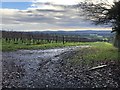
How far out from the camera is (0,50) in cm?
3809

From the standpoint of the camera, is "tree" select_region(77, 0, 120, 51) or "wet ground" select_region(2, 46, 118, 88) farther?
"tree" select_region(77, 0, 120, 51)

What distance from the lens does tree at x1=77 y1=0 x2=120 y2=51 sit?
101 ft

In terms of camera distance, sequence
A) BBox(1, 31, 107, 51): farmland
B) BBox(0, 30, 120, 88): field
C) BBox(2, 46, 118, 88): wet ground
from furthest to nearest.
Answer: BBox(1, 31, 107, 51): farmland
BBox(0, 30, 120, 88): field
BBox(2, 46, 118, 88): wet ground

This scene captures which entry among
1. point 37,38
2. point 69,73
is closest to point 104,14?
point 69,73

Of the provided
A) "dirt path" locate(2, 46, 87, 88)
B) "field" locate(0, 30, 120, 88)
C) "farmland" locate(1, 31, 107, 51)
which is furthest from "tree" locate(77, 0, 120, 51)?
"farmland" locate(1, 31, 107, 51)

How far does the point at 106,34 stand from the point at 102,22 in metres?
2.53

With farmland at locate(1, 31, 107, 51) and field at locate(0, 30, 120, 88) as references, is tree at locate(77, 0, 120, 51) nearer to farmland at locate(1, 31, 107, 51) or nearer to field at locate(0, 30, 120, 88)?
field at locate(0, 30, 120, 88)

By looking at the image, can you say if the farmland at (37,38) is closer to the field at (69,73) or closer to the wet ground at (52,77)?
the field at (69,73)

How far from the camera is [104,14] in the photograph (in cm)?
3198

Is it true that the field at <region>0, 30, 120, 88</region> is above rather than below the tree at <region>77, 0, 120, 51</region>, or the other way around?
below

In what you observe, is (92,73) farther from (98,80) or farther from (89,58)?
(89,58)

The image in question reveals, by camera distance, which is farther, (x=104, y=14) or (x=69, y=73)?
(x=104, y=14)

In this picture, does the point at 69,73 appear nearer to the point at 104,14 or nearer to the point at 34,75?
the point at 34,75

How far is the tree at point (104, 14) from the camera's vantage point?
30.7m
